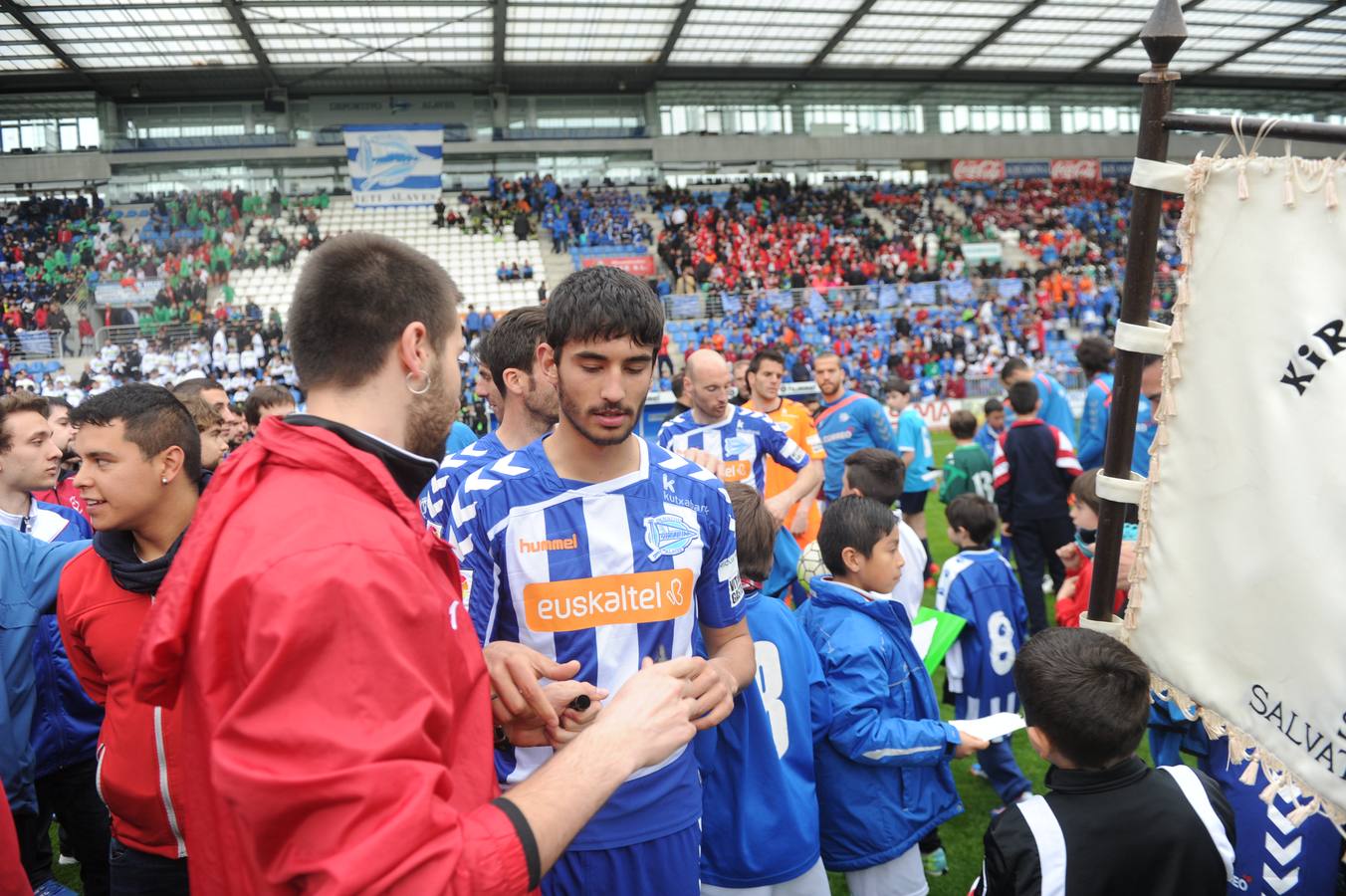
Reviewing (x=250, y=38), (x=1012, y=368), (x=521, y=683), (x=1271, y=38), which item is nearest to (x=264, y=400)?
(x=521, y=683)

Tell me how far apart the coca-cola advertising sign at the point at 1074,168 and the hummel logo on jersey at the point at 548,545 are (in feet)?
133

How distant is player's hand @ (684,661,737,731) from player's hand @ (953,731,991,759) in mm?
1316

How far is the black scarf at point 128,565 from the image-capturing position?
2619 mm

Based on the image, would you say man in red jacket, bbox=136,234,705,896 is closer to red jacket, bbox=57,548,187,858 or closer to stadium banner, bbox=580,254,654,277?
red jacket, bbox=57,548,187,858

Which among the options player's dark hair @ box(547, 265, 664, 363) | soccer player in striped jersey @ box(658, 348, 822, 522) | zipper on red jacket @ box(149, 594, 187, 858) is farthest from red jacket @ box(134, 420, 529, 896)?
soccer player in striped jersey @ box(658, 348, 822, 522)

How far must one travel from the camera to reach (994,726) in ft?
9.04

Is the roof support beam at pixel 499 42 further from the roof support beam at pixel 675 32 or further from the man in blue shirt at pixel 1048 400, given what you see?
the man in blue shirt at pixel 1048 400

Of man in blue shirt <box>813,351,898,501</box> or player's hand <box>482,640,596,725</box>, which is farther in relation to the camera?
man in blue shirt <box>813,351,898,501</box>

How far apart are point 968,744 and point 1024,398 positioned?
4477 mm

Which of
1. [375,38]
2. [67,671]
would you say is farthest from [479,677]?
[375,38]

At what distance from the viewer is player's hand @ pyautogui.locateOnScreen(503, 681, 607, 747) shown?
1720 mm

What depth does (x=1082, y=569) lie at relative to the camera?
4.16 m

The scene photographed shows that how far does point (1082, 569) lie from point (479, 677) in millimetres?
3500

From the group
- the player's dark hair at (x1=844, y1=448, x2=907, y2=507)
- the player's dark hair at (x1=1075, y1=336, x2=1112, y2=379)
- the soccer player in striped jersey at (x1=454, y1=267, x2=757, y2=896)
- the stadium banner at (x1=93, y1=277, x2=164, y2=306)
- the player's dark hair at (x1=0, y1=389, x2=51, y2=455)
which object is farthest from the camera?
the stadium banner at (x1=93, y1=277, x2=164, y2=306)
